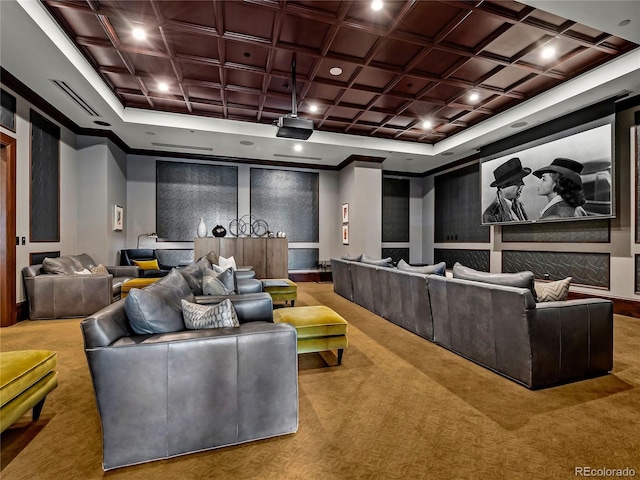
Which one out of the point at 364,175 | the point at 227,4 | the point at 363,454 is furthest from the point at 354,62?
the point at 363,454

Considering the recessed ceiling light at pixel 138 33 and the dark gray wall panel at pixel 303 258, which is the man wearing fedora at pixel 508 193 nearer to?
the dark gray wall panel at pixel 303 258

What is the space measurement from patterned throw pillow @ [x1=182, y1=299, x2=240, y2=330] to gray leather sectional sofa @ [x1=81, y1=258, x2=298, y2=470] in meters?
0.08

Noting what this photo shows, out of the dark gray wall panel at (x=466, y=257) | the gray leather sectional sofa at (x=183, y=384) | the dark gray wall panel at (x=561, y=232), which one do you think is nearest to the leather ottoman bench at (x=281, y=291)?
the gray leather sectional sofa at (x=183, y=384)

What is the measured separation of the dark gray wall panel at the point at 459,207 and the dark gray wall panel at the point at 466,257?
28 centimetres

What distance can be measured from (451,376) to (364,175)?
5.94m

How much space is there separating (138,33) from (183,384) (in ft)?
12.7

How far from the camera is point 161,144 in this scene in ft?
22.3

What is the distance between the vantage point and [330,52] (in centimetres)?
402

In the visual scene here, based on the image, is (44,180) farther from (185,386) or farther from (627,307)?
(627,307)

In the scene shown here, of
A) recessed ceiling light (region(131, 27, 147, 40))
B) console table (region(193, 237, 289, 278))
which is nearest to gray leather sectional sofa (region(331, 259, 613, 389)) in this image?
recessed ceiling light (region(131, 27, 147, 40))

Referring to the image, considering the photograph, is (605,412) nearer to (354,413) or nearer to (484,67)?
(354,413)

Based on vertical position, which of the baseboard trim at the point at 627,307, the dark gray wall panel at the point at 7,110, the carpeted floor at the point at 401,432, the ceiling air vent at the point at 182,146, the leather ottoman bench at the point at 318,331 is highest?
the ceiling air vent at the point at 182,146

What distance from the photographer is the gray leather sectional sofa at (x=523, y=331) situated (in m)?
2.31

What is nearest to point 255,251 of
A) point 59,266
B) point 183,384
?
point 59,266
